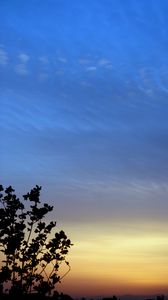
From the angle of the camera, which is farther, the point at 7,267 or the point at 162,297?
the point at 162,297

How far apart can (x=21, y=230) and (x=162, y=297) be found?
40.1 meters

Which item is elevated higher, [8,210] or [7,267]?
[8,210]

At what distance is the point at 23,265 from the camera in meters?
20.1

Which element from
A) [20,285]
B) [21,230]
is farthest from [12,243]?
[20,285]

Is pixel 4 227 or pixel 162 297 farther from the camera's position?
pixel 162 297

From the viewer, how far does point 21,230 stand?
20.0m

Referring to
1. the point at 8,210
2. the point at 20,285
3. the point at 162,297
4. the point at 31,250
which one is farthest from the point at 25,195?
the point at 162,297

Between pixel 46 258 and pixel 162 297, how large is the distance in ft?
128

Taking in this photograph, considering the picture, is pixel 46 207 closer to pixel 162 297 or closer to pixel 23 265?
pixel 23 265

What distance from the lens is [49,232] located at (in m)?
20.6

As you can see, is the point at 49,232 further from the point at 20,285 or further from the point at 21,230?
the point at 20,285

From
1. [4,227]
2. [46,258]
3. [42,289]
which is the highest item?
[4,227]

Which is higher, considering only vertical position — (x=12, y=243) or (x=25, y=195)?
(x=25, y=195)

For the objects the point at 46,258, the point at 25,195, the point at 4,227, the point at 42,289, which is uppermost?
the point at 25,195
